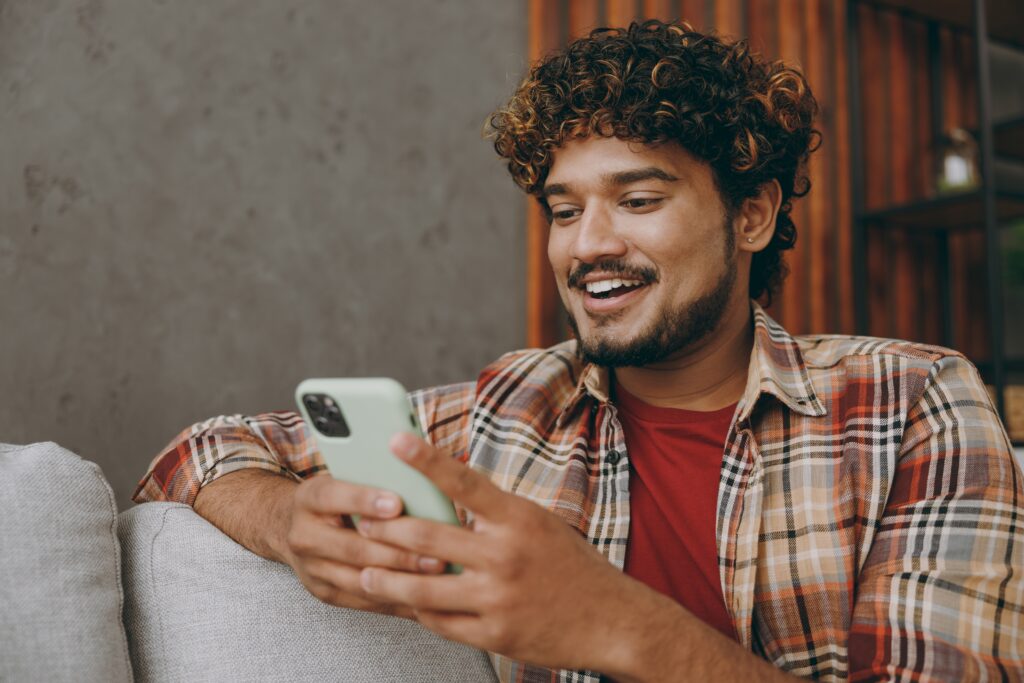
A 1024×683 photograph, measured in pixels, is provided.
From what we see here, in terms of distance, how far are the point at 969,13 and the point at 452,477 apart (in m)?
2.70

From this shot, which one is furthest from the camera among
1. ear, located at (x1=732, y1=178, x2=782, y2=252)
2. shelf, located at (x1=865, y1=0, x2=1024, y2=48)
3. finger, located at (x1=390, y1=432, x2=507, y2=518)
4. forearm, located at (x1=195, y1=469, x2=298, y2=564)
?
shelf, located at (x1=865, y1=0, x2=1024, y2=48)

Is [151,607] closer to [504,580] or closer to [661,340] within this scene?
[504,580]

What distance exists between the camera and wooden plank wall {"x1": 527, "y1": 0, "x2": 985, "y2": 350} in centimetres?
244

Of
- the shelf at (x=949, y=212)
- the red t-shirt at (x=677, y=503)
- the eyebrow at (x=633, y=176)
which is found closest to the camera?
the red t-shirt at (x=677, y=503)

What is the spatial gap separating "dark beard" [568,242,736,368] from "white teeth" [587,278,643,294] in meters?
0.06

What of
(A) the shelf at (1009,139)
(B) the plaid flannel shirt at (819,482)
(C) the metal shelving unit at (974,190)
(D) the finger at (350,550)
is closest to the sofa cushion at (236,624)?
(B) the plaid flannel shirt at (819,482)

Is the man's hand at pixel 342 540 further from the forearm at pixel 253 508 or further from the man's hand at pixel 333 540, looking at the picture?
the forearm at pixel 253 508

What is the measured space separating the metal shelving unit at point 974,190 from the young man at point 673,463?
103 centimetres

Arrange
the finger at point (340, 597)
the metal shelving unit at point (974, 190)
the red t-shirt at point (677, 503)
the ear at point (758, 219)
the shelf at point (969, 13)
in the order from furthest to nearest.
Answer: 1. the shelf at point (969, 13)
2. the metal shelving unit at point (974, 190)
3. the ear at point (758, 219)
4. the red t-shirt at point (677, 503)
5. the finger at point (340, 597)

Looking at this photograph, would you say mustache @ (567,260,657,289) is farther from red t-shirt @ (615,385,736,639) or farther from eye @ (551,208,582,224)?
red t-shirt @ (615,385,736,639)

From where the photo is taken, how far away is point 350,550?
0.76 meters

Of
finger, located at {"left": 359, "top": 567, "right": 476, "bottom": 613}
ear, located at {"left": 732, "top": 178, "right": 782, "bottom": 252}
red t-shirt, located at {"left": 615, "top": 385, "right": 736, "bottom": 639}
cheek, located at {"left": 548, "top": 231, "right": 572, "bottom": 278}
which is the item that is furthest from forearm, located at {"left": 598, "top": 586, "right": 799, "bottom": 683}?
ear, located at {"left": 732, "top": 178, "right": 782, "bottom": 252}

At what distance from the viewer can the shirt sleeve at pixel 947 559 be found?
885 mm

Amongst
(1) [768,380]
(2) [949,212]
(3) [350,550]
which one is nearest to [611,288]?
(1) [768,380]
